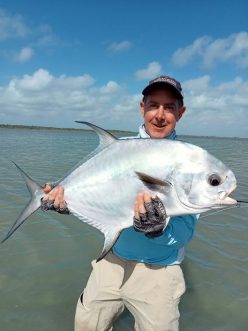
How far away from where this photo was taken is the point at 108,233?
9.10 feet

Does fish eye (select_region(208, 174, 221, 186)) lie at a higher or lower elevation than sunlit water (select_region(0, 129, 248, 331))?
higher

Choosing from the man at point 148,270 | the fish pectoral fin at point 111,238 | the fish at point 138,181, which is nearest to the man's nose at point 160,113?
the man at point 148,270

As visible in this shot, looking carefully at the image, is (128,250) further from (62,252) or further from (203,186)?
(62,252)

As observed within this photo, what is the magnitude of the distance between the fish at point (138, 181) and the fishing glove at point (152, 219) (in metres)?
0.05

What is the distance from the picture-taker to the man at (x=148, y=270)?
10.1 feet

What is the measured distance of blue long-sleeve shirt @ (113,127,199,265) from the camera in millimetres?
3090

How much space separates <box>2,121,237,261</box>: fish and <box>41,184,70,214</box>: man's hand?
40mm

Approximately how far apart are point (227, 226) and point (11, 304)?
13.8 ft

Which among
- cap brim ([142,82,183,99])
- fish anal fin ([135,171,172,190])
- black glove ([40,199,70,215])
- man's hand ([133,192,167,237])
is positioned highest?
cap brim ([142,82,183,99])

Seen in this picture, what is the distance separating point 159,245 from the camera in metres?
3.19

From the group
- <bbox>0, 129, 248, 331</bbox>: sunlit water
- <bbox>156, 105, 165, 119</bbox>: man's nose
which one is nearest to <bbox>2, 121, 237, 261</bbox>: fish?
<bbox>156, 105, 165, 119</bbox>: man's nose

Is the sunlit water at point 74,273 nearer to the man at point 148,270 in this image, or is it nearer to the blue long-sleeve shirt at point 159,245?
the man at point 148,270

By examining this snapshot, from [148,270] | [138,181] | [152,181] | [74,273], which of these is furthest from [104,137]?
[74,273]

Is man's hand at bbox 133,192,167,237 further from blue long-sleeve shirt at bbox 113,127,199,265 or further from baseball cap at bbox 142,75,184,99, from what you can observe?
baseball cap at bbox 142,75,184,99
